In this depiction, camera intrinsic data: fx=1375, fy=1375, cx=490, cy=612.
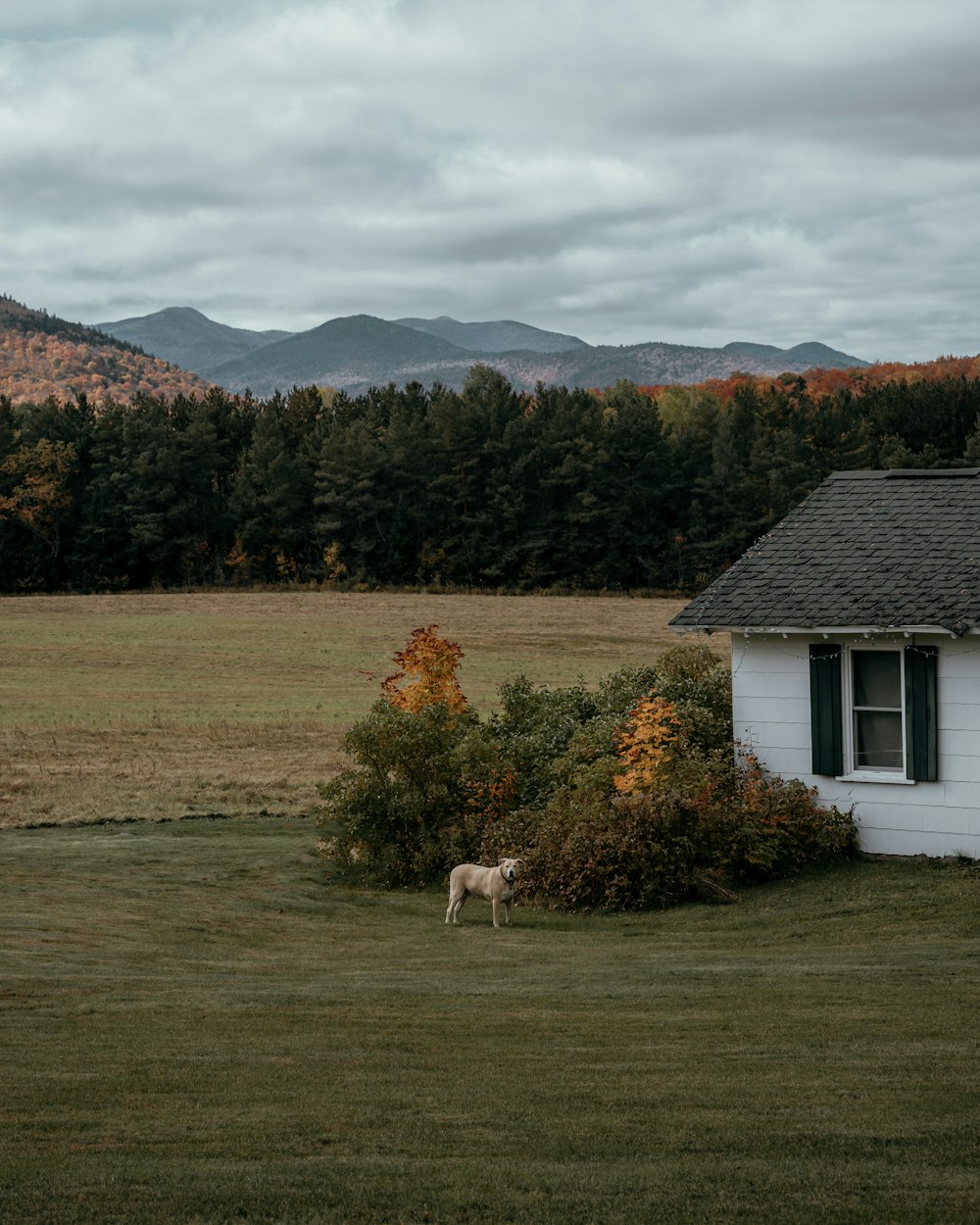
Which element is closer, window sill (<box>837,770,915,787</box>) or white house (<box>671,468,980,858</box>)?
white house (<box>671,468,980,858</box>)

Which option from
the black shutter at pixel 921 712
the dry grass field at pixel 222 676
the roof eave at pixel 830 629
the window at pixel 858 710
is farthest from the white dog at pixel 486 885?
the dry grass field at pixel 222 676

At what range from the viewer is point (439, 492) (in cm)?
8694

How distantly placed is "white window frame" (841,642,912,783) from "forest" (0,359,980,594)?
2517 inches

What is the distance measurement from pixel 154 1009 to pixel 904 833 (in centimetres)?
1049

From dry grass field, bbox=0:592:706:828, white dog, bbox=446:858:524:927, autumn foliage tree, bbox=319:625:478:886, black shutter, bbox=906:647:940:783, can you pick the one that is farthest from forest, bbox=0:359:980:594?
white dog, bbox=446:858:524:927

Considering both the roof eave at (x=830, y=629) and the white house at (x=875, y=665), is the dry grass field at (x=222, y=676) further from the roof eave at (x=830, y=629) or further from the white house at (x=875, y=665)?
the white house at (x=875, y=665)

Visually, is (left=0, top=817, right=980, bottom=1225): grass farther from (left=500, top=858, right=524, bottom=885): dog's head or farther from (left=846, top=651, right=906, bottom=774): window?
(left=846, top=651, right=906, bottom=774): window

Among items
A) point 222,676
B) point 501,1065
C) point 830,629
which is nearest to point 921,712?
point 830,629

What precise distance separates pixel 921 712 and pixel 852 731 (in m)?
1.03

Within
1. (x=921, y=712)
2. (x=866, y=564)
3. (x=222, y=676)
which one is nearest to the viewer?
(x=921, y=712)

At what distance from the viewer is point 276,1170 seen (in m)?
7.06

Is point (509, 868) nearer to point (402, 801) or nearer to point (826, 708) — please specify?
point (402, 801)

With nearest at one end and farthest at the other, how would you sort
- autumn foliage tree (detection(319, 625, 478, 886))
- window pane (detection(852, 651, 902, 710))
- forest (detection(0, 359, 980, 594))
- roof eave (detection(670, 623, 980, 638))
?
roof eave (detection(670, 623, 980, 638))
window pane (detection(852, 651, 902, 710))
autumn foliage tree (detection(319, 625, 478, 886))
forest (detection(0, 359, 980, 594))

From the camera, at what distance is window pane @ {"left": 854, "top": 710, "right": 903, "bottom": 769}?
699 inches
